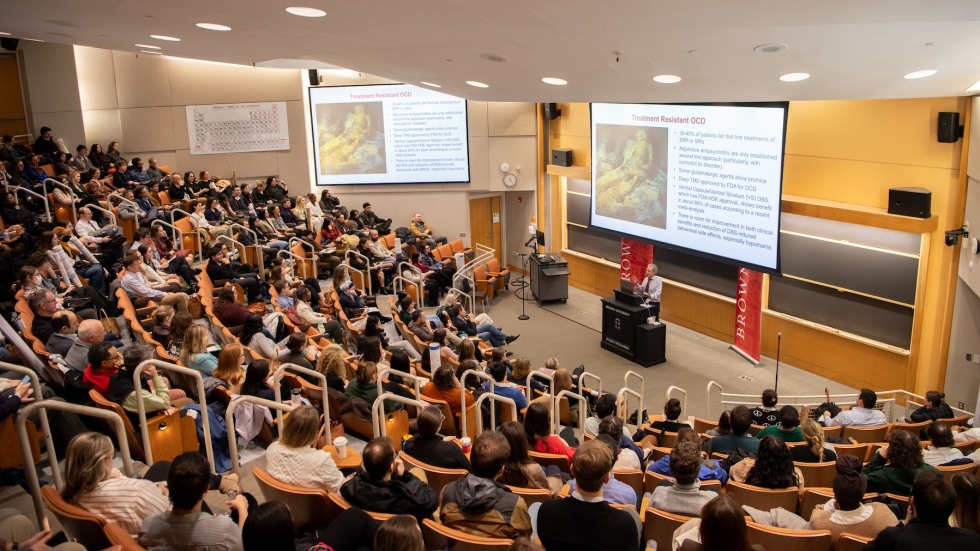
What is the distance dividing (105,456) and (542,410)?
2.64 meters

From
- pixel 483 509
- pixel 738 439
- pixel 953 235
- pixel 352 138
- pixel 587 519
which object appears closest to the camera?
pixel 587 519

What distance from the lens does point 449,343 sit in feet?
30.4

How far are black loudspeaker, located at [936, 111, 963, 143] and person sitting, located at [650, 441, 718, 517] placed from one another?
665 centimetres

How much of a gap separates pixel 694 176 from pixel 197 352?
7.97m

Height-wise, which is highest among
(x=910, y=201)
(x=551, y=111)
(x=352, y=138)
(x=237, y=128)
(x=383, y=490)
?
(x=551, y=111)

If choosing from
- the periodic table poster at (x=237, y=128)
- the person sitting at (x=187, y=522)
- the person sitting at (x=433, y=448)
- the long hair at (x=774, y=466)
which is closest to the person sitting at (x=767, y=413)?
the long hair at (x=774, y=466)

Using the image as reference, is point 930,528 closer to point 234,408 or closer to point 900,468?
point 900,468

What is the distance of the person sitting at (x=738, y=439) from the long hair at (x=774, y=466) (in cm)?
100

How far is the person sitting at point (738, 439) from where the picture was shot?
5629mm

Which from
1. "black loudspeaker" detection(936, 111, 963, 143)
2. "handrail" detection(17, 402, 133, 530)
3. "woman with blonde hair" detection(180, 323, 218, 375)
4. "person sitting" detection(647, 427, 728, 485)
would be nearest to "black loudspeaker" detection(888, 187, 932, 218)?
"black loudspeaker" detection(936, 111, 963, 143)

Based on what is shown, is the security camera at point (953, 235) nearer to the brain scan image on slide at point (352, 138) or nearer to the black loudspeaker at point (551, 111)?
the black loudspeaker at point (551, 111)

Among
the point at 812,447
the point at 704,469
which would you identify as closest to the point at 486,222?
the point at 812,447

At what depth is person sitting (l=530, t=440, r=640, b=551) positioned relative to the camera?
122 inches

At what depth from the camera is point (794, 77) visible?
7.15 m
